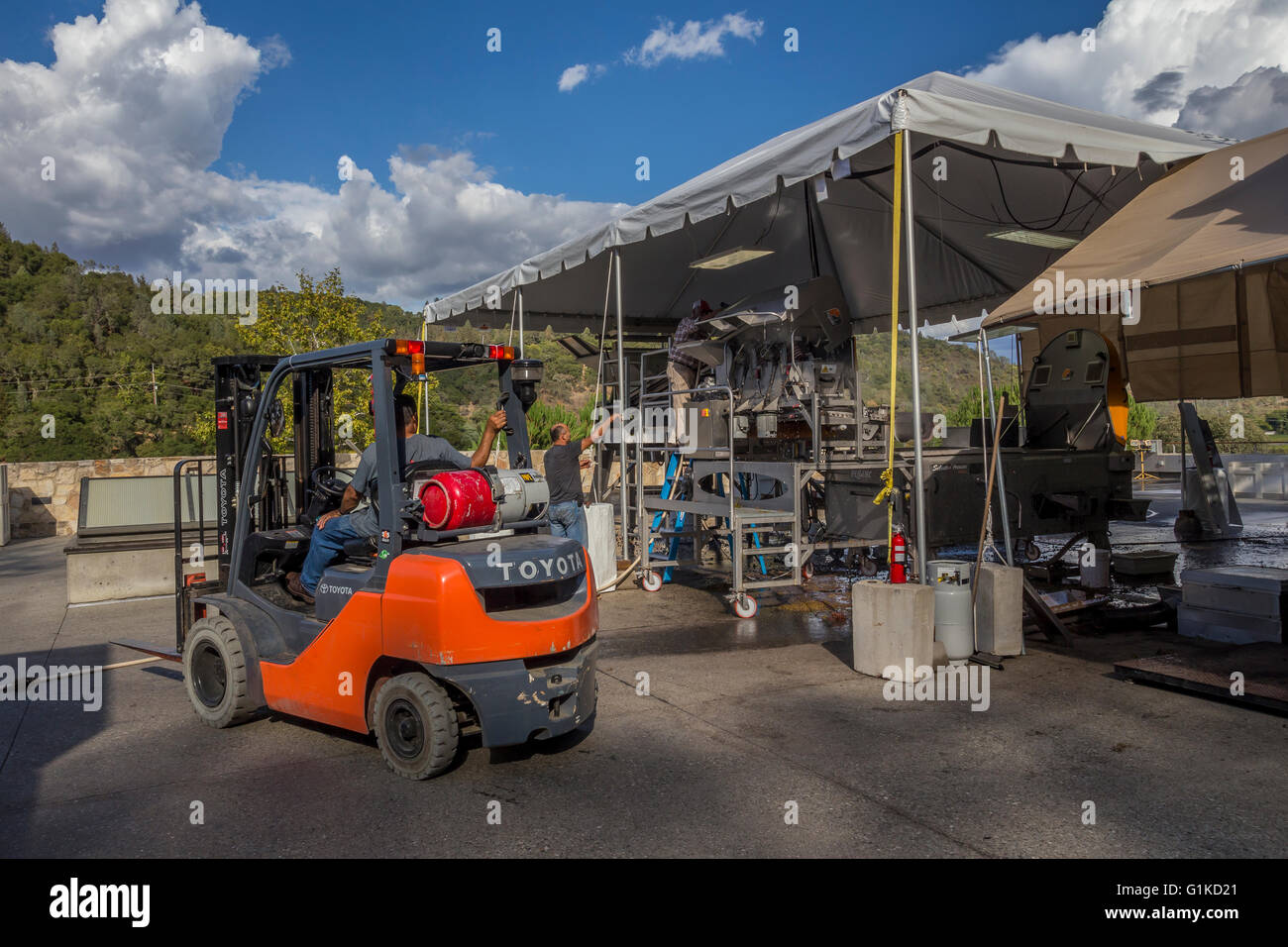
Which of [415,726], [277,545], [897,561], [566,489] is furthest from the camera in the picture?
[566,489]

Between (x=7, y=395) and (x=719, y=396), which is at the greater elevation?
(x=7, y=395)

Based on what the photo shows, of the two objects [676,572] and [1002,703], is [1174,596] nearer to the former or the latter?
[1002,703]

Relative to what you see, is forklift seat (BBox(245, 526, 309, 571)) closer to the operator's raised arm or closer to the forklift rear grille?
the operator's raised arm

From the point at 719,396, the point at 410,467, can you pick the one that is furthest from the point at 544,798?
the point at 719,396

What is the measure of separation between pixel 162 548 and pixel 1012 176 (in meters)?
10.8

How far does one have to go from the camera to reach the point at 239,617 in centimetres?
549

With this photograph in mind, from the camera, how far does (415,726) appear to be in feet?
15.3

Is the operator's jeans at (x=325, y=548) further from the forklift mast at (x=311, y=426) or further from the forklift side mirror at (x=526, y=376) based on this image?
the forklift side mirror at (x=526, y=376)

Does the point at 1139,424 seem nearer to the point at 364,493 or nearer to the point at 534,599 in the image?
the point at 534,599

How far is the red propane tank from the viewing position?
4.75 meters

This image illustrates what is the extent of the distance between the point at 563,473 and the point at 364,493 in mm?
5153

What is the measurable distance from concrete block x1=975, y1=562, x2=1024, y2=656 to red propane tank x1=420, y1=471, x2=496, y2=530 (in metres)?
3.92

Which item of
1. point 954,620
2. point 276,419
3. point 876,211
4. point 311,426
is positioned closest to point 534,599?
point 276,419

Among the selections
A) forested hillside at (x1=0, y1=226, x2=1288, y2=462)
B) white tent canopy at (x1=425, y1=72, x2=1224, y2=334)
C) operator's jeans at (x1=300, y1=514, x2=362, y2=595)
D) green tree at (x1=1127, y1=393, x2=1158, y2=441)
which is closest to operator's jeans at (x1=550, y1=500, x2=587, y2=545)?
white tent canopy at (x1=425, y1=72, x2=1224, y2=334)
